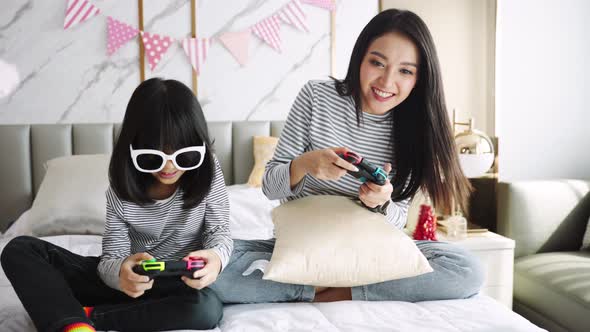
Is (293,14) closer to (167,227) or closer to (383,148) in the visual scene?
(383,148)

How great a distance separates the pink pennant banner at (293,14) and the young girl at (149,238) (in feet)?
5.07

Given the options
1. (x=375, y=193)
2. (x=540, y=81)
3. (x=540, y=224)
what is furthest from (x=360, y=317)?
(x=540, y=81)

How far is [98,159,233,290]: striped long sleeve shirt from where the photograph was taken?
132 centimetres

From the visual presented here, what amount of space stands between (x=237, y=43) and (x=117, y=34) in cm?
60

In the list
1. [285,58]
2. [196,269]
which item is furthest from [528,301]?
[285,58]

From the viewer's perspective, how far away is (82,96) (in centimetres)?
259

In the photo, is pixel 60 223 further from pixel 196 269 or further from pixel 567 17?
pixel 567 17

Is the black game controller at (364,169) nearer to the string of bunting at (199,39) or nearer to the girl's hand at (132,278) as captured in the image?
the girl's hand at (132,278)

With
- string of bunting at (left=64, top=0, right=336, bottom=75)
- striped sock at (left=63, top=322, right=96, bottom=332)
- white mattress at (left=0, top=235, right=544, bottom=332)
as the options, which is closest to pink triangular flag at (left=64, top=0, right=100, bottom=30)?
string of bunting at (left=64, top=0, right=336, bottom=75)

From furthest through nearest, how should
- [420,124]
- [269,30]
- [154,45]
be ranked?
[269,30] → [154,45] → [420,124]

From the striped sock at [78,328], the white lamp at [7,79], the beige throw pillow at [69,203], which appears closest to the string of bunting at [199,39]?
the white lamp at [7,79]

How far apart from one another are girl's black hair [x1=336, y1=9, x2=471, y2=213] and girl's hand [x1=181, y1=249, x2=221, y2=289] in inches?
25.6

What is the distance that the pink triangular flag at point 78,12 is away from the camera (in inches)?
99.0

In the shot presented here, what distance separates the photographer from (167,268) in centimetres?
110
